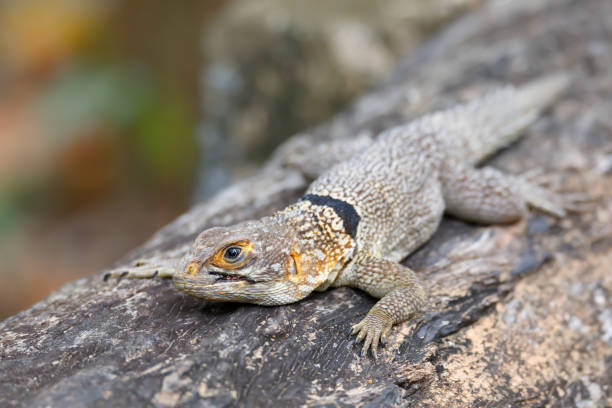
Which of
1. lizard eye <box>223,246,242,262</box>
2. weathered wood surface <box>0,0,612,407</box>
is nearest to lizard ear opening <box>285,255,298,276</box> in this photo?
weathered wood surface <box>0,0,612,407</box>

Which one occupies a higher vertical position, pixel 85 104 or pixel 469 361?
pixel 85 104

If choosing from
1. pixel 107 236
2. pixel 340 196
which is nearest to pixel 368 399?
pixel 340 196

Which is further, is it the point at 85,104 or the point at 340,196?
the point at 85,104

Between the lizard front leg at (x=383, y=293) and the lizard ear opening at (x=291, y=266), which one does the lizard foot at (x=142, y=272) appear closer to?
the lizard ear opening at (x=291, y=266)

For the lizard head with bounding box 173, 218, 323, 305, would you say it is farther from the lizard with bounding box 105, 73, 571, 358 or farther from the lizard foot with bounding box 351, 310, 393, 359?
the lizard foot with bounding box 351, 310, 393, 359

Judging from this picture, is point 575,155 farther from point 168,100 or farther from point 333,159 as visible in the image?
point 168,100

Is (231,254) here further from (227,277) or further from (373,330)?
(373,330)

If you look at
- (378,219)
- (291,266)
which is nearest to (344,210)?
(378,219)
